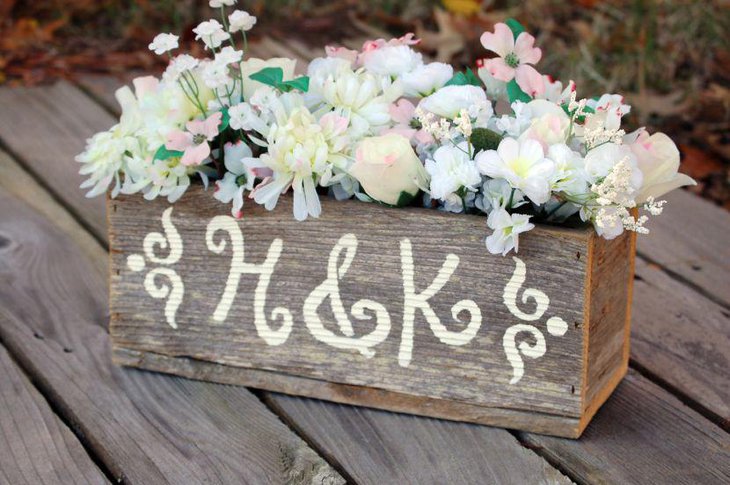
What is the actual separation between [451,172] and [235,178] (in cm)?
33

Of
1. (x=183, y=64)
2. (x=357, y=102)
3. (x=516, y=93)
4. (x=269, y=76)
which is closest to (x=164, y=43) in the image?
(x=183, y=64)

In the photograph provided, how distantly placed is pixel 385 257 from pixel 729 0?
2.35m

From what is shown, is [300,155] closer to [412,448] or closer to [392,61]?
[392,61]

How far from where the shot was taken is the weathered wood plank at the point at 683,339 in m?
1.53

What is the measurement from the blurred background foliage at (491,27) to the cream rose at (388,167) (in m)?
1.26

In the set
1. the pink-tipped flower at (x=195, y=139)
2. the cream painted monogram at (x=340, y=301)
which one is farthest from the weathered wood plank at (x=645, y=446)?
the pink-tipped flower at (x=195, y=139)

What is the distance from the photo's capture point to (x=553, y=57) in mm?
3064

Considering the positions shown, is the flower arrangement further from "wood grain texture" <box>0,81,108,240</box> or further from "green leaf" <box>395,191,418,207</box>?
"wood grain texture" <box>0,81,108,240</box>

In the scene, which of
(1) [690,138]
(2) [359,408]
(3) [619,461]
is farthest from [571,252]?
(1) [690,138]

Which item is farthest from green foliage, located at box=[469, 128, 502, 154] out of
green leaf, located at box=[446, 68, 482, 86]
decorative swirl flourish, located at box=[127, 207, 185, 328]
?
decorative swirl flourish, located at box=[127, 207, 185, 328]

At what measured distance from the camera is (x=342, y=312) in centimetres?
144

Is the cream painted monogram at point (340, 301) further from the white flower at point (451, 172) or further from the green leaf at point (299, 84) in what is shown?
the green leaf at point (299, 84)

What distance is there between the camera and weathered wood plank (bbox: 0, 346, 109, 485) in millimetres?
1336

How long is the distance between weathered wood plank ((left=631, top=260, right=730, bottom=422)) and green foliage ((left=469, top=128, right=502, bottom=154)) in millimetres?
479
